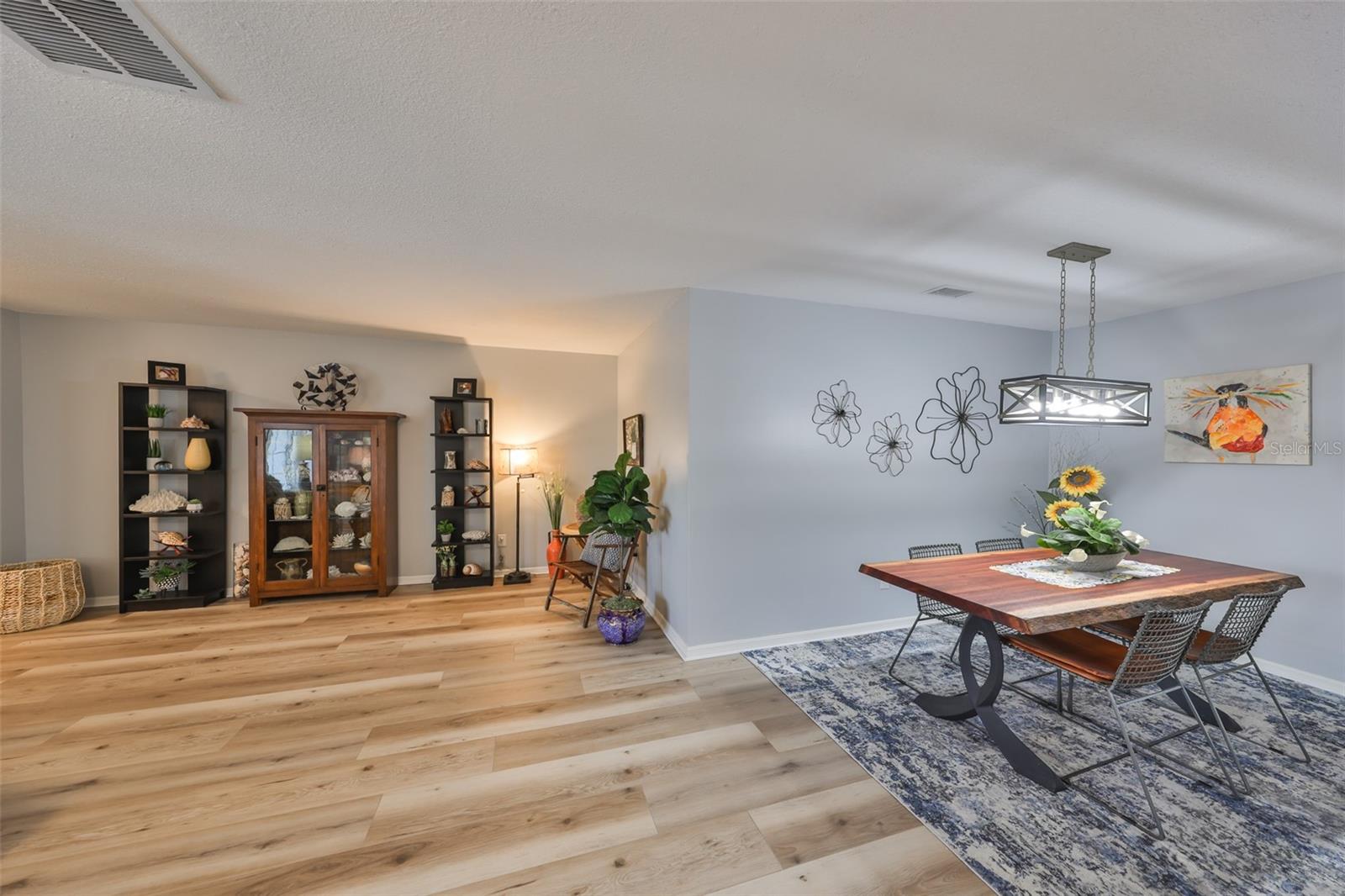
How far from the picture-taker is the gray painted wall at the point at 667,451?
137 inches

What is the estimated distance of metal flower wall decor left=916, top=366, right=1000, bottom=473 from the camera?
4.13 m

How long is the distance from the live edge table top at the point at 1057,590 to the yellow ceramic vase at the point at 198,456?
562 cm

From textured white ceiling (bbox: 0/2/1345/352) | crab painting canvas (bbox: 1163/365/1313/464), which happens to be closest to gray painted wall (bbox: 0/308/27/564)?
textured white ceiling (bbox: 0/2/1345/352)

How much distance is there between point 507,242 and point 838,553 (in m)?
3.15

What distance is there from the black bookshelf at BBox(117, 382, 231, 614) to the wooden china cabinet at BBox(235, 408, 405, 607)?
1.04 feet

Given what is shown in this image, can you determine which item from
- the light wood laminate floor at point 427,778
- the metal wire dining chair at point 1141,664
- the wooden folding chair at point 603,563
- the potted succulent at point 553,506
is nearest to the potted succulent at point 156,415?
the light wood laminate floor at point 427,778

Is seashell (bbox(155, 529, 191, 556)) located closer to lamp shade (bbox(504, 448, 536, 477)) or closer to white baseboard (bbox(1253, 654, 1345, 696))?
lamp shade (bbox(504, 448, 536, 477))

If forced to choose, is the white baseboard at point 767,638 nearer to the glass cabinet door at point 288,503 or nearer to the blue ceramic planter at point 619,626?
the blue ceramic planter at point 619,626

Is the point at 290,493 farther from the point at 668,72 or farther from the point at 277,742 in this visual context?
the point at 668,72

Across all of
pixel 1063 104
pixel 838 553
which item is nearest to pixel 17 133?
pixel 1063 104

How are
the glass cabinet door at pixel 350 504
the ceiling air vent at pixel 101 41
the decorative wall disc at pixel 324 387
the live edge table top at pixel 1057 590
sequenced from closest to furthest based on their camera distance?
the ceiling air vent at pixel 101 41, the live edge table top at pixel 1057 590, the glass cabinet door at pixel 350 504, the decorative wall disc at pixel 324 387

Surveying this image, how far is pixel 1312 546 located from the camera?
123 inches

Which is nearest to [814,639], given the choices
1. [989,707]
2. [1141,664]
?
[989,707]

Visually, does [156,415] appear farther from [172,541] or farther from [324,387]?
[324,387]
